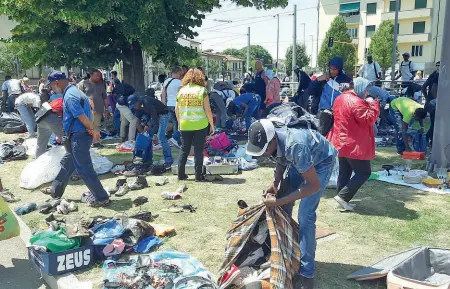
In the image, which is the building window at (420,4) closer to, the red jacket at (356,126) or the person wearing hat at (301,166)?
the red jacket at (356,126)

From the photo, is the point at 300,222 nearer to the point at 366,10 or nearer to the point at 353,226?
the point at 353,226

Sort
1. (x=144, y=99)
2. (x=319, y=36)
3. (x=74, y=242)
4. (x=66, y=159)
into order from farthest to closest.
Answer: (x=319, y=36), (x=144, y=99), (x=66, y=159), (x=74, y=242)

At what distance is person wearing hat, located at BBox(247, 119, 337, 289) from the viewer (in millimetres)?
3090

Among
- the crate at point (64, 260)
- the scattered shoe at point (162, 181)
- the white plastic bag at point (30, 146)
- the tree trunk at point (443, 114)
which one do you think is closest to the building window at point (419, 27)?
the tree trunk at point (443, 114)

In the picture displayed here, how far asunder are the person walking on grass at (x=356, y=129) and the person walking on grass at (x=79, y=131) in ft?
10.9

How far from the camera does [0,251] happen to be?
4.79 meters

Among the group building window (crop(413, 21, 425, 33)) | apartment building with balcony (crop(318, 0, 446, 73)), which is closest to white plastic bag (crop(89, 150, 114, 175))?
apartment building with balcony (crop(318, 0, 446, 73))

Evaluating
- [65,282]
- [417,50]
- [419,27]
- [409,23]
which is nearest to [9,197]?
[65,282]

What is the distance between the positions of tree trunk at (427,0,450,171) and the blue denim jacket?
4868 mm

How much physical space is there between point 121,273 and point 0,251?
189cm

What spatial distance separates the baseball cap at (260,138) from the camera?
3.07 m

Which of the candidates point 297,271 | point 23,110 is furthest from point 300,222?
point 23,110

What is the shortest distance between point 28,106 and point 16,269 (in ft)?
27.1

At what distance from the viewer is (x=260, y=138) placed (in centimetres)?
307
